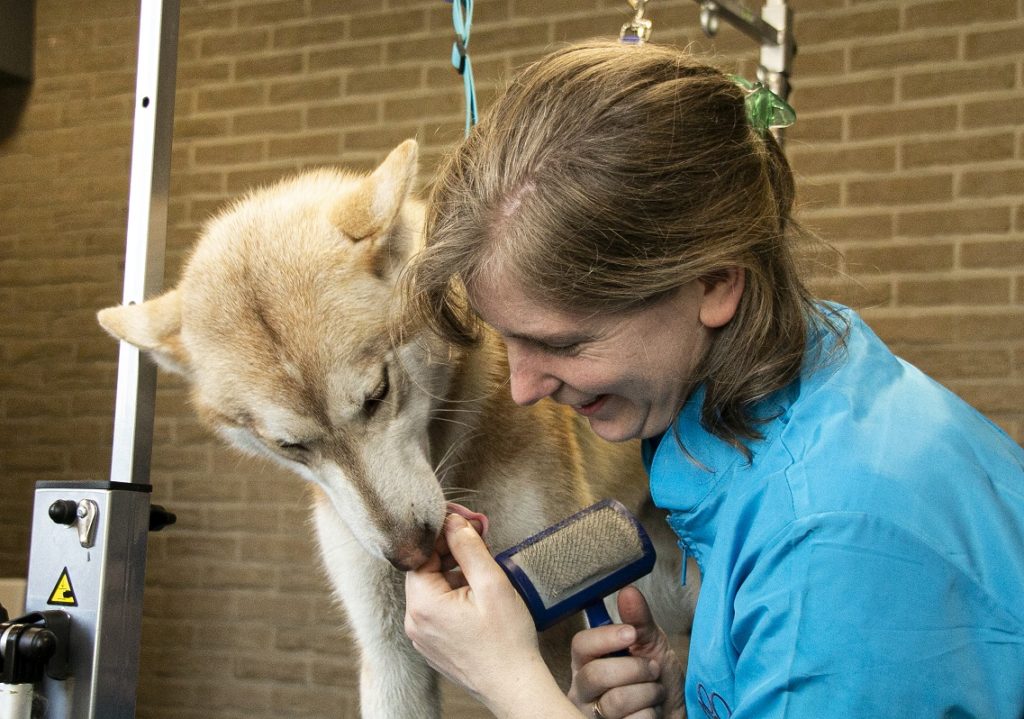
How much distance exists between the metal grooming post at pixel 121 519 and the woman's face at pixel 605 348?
0.64m

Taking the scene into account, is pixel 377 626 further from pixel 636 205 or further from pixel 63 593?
pixel 636 205

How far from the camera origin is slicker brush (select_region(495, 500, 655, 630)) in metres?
1.33

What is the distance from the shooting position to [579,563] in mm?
1336

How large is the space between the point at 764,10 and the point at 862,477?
1821 millimetres

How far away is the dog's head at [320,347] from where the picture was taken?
5.48 feet

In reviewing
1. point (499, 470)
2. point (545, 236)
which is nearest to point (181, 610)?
point (499, 470)

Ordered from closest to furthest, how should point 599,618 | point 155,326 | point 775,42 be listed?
point 599,618, point 155,326, point 775,42

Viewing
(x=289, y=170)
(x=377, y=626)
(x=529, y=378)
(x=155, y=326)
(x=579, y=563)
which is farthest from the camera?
(x=289, y=170)

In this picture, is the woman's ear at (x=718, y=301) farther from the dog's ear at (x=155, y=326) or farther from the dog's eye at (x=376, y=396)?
the dog's ear at (x=155, y=326)

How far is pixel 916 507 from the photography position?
95 centimetres

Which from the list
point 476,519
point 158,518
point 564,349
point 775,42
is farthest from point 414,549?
point 775,42

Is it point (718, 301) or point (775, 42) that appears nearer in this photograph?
point (718, 301)

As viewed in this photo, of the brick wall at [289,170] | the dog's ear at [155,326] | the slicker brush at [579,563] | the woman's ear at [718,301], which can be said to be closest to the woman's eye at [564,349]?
the woman's ear at [718,301]

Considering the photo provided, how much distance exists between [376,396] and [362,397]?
0.09 feet
